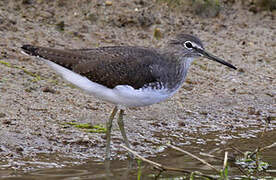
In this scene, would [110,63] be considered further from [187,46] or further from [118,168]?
[118,168]

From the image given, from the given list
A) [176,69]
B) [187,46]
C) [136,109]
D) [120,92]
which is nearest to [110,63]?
[120,92]

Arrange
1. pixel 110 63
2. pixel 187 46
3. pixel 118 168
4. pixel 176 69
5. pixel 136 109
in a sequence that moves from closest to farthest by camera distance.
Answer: pixel 118 168 → pixel 110 63 → pixel 176 69 → pixel 187 46 → pixel 136 109

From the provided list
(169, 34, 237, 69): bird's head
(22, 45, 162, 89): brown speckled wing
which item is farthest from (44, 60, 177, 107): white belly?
(169, 34, 237, 69): bird's head

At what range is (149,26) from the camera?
1035cm

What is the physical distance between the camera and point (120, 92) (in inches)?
261

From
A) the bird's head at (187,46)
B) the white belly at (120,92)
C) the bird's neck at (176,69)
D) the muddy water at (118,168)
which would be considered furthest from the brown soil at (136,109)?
the bird's head at (187,46)

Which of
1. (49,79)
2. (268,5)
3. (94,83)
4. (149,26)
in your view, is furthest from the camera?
(268,5)

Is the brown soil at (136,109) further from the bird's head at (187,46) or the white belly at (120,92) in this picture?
the bird's head at (187,46)

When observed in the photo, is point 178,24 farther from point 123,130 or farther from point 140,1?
point 123,130

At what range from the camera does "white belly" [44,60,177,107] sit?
6.61 metres

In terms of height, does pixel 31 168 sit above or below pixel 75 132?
below

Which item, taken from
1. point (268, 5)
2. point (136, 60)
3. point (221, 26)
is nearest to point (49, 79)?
point (136, 60)

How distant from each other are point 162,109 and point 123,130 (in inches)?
55.5

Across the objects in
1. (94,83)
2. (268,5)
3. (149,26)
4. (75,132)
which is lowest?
(75,132)
